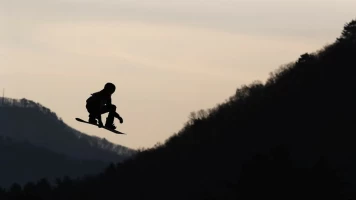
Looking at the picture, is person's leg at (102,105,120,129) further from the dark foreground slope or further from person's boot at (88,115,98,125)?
the dark foreground slope

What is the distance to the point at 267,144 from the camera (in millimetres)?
155500

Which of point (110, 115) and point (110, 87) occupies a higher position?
point (110, 87)

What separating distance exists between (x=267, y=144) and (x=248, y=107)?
30.9 meters

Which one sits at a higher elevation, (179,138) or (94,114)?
(179,138)

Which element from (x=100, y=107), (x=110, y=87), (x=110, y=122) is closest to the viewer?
(x=110, y=87)

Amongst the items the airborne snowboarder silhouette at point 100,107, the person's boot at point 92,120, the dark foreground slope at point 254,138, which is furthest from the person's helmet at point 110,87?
the dark foreground slope at point 254,138

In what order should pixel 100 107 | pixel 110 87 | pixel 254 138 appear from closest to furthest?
1. pixel 110 87
2. pixel 100 107
3. pixel 254 138

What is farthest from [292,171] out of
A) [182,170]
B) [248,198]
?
[182,170]

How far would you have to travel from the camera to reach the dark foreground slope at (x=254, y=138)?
477 feet

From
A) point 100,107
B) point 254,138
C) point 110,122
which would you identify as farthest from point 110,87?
point 254,138

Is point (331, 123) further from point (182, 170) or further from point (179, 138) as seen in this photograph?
point (179, 138)

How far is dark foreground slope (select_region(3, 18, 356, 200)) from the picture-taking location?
145 m

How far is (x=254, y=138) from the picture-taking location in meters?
164

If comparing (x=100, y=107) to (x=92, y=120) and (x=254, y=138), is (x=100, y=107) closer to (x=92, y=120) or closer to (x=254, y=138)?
(x=92, y=120)
